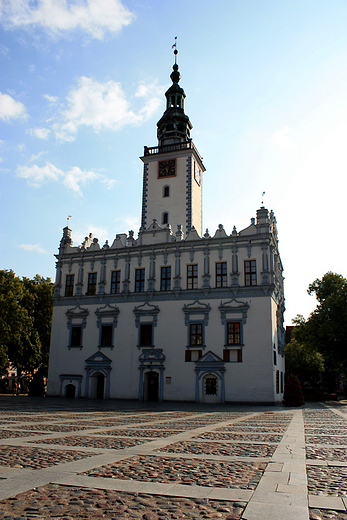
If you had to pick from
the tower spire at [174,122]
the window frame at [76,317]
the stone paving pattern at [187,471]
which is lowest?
the stone paving pattern at [187,471]

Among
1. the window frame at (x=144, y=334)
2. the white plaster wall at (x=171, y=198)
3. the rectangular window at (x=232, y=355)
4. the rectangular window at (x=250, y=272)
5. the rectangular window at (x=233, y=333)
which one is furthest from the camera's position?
the white plaster wall at (x=171, y=198)

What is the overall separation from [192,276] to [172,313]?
150 inches

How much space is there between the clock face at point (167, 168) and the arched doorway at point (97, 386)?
22.2 metres

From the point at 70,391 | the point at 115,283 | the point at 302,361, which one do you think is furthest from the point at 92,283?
the point at 302,361

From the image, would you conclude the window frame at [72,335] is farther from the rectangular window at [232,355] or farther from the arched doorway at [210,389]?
the rectangular window at [232,355]

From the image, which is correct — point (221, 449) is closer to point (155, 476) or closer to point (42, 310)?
point (155, 476)

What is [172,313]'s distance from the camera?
124ft

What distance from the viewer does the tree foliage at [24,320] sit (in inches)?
1679

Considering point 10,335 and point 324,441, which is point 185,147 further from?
point 324,441

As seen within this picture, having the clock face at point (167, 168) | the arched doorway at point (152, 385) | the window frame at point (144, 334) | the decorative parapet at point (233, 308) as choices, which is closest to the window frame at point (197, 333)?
the decorative parapet at point (233, 308)

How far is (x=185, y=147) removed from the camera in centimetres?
4638

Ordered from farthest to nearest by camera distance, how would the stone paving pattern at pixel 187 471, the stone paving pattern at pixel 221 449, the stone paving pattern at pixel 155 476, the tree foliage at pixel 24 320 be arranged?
the tree foliage at pixel 24 320 < the stone paving pattern at pixel 221 449 < the stone paving pattern at pixel 187 471 < the stone paving pattern at pixel 155 476

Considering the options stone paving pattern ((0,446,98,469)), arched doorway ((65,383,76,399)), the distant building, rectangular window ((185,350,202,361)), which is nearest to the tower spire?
the distant building

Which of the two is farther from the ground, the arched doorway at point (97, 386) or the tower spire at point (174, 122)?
the tower spire at point (174, 122)
